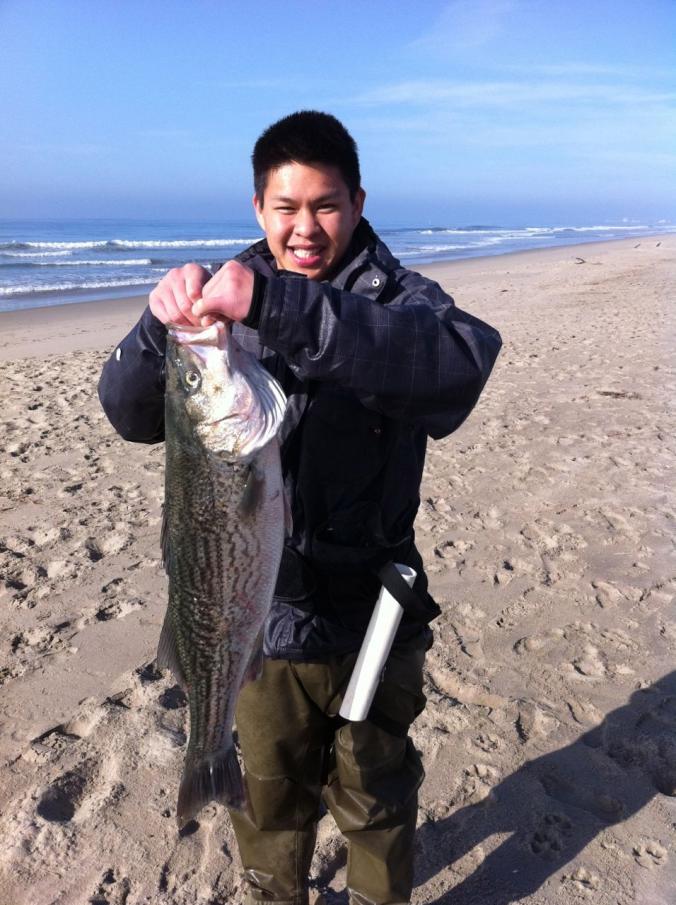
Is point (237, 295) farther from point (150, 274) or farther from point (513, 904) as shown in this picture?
point (150, 274)

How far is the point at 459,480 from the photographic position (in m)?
7.46

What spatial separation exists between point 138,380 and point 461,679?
2.83 meters

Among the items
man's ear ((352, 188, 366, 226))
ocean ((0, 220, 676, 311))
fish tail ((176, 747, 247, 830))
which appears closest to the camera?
fish tail ((176, 747, 247, 830))

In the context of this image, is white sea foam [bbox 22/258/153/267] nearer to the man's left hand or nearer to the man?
the man

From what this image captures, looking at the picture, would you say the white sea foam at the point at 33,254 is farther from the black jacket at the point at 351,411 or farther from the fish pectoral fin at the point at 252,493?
the fish pectoral fin at the point at 252,493

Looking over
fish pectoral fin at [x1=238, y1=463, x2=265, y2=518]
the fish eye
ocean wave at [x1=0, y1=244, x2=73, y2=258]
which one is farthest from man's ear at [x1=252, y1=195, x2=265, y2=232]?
ocean wave at [x1=0, y1=244, x2=73, y2=258]

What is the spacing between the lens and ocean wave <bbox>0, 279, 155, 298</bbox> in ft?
75.4

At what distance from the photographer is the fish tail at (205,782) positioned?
2496 mm

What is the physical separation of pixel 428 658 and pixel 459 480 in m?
3.00

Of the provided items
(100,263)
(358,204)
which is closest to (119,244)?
(100,263)

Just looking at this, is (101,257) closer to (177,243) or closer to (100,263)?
(100,263)

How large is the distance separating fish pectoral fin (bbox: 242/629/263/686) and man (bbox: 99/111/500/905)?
8.4 inches

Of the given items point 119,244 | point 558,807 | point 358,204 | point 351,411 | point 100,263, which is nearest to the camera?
point 351,411

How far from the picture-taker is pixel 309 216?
2594mm
